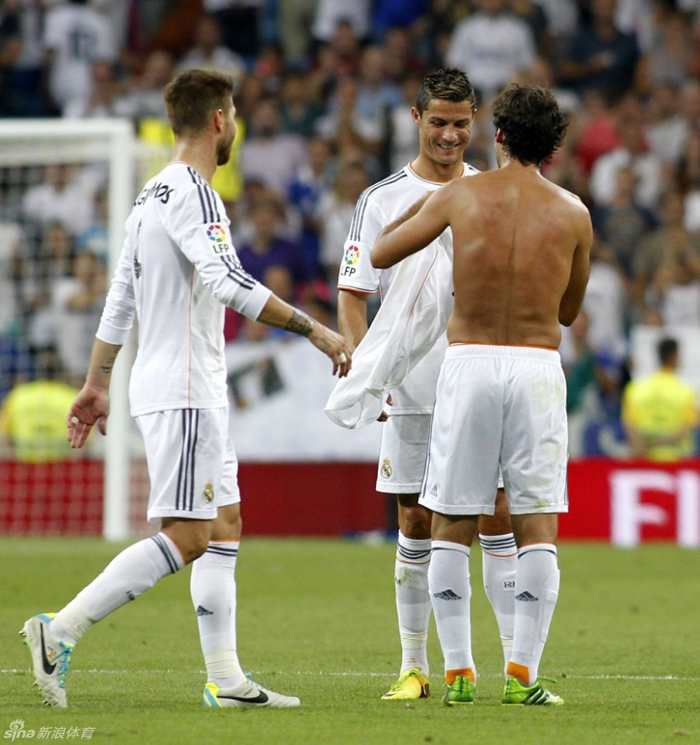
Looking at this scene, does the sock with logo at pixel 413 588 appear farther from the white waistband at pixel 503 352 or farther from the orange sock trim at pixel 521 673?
the white waistband at pixel 503 352

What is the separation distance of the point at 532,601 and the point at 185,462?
1.38 m

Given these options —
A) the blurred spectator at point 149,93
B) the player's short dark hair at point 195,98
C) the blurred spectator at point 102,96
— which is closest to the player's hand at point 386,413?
the player's short dark hair at point 195,98

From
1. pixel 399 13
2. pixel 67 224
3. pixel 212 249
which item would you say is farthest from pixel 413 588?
pixel 399 13

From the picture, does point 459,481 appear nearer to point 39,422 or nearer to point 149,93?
point 39,422

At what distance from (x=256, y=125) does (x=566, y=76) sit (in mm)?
3835

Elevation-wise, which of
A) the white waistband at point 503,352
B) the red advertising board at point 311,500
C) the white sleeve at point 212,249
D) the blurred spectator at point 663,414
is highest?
the white sleeve at point 212,249

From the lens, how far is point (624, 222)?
55.2 ft

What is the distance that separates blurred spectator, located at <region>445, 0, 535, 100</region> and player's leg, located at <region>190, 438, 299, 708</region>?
44.0 feet

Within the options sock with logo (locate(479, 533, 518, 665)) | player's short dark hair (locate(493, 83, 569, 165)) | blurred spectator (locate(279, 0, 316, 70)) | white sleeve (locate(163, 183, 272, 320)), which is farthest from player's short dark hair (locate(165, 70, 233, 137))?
blurred spectator (locate(279, 0, 316, 70))

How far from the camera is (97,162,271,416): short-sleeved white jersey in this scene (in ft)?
18.2

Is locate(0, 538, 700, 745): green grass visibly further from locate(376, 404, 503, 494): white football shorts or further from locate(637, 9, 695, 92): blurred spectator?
locate(637, 9, 695, 92): blurred spectator

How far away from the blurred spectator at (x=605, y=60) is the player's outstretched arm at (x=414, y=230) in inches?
537

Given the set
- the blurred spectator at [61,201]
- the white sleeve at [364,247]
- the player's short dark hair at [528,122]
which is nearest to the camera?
the player's short dark hair at [528,122]

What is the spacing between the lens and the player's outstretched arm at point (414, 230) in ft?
18.9
